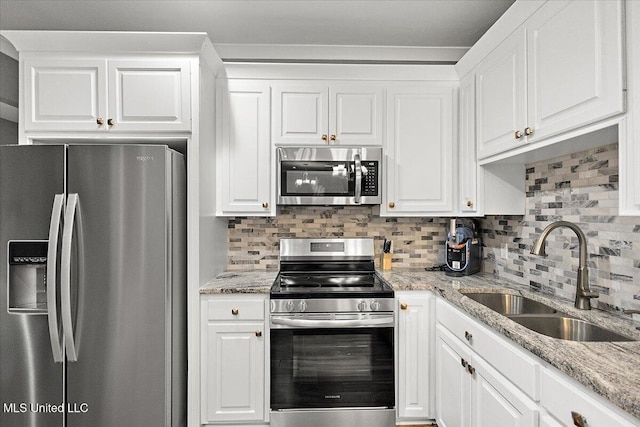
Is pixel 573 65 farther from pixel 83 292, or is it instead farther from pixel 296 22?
pixel 83 292

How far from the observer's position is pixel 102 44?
2.16 metres

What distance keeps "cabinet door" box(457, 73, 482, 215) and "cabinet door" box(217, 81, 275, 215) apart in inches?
52.0

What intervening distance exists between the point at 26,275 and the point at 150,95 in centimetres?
116

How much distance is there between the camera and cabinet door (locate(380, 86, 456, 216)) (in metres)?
2.65

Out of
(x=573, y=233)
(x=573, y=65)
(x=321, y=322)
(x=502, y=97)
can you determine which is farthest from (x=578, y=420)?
(x=502, y=97)

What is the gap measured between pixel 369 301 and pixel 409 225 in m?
0.94

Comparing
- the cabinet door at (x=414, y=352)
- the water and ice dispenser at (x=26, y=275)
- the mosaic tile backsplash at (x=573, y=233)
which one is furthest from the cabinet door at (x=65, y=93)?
the mosaic tile backsplash at (x=573, y=233)

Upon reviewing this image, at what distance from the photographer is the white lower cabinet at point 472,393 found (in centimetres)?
137

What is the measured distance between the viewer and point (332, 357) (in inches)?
88.2

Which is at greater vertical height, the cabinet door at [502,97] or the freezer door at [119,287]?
the cabinet door at [502,97]

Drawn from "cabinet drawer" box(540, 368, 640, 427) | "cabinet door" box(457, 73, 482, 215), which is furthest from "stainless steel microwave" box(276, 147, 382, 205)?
"cabinet drawer" box(540, 368, 640, 427)

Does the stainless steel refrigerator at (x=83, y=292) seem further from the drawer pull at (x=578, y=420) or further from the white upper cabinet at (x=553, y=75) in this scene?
the white upper cabinet at (x=553, y=75)

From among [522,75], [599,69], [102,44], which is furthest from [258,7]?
[599,69]

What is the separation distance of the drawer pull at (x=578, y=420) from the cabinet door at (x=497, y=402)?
20 cm
